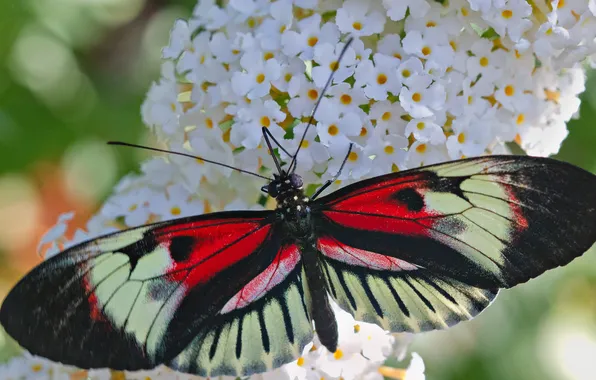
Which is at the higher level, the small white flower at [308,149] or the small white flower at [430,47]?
the small white flower at [430,47]

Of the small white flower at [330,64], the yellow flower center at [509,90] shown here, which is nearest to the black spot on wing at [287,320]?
the small white flower at [330,64]

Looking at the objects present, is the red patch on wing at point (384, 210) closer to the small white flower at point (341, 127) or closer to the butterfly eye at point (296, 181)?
the butterfly eye at point (296, 181)

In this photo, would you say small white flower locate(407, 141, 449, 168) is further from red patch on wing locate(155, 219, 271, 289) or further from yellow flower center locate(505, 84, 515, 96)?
red patch on wing locate(155, 219, 271, 289)

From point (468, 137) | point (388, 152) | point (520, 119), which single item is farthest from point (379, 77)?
point (520, 119)

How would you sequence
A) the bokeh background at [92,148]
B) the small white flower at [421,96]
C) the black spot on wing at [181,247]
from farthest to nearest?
the bokeh background at [92,148]
the small white flower at [421,96]
the black spot on wing at [181,247]

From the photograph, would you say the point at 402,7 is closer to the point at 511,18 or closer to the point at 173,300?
the point at 511,18

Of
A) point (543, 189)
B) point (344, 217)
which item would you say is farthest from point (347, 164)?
point (543, 189)

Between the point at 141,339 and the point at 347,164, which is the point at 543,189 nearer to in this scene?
the point at 347,164
